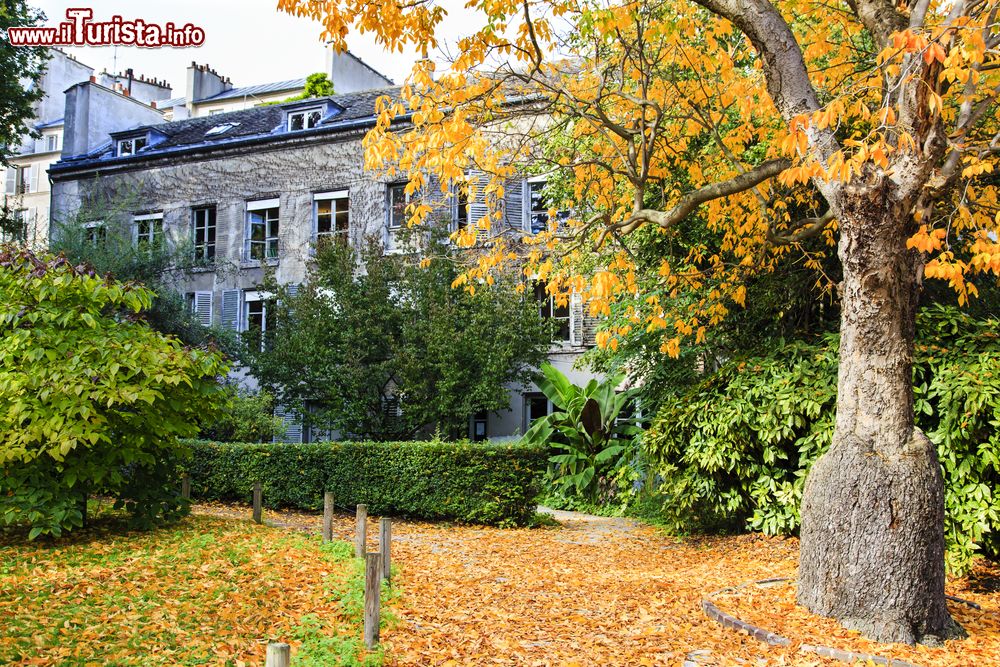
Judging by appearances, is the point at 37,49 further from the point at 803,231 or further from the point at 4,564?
the point at 803,231

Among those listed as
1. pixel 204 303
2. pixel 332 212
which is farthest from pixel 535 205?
pixel 204 303

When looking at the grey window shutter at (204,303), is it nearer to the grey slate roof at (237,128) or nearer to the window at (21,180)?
the grey slate roof at (237,128)

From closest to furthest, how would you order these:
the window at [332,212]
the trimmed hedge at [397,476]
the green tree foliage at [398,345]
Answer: the trimmed hedge at [397,476]
the green tree foliage at [398,345]
the window at [332,212]

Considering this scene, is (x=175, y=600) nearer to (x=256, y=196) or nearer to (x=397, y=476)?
(x=397, y=476)

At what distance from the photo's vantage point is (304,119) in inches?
1099

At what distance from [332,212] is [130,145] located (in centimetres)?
1000

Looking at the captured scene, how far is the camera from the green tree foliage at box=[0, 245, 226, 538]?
970 centimetres

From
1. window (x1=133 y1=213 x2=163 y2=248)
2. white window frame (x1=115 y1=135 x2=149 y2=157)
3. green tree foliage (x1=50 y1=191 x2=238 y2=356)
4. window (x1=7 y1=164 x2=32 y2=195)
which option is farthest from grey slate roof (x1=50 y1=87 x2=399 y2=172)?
window (x1=7 y1=164 x2=32 y2=195)

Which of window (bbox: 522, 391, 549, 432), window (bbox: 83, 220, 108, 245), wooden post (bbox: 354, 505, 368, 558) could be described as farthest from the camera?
window (bbox: 522, 391, 549, 432)

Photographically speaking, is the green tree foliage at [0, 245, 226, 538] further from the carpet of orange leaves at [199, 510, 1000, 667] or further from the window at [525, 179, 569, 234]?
the window at [525, 179, 569, 234]

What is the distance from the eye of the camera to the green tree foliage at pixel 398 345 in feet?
64.7

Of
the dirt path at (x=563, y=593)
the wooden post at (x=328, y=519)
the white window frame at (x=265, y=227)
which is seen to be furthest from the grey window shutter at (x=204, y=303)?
the wooden post at (x=328, y=519)

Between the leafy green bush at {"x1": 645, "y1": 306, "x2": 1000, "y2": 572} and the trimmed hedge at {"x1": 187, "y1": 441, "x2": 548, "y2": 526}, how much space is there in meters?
3.01

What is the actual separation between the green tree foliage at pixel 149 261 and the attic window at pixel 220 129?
531 cm
